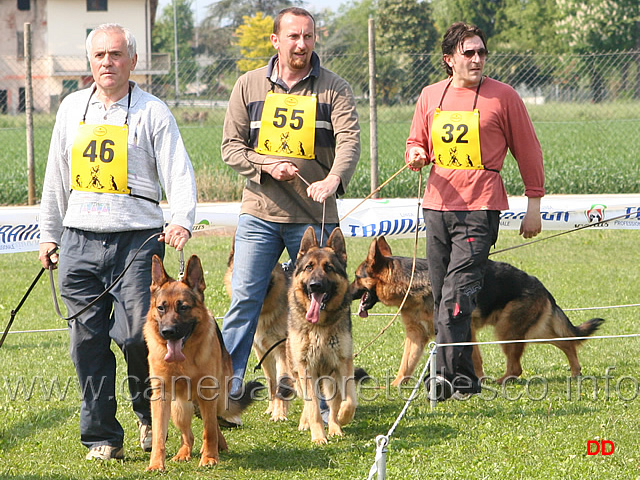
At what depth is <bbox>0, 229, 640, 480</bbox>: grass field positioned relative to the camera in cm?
437

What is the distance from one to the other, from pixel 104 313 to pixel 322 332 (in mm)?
1307

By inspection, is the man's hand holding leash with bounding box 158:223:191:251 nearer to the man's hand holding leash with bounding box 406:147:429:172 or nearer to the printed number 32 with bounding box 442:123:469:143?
the man's hand holding leash with bounding box 406:147:429:172

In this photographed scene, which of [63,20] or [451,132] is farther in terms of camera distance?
[63,20]

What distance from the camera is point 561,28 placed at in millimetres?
55219

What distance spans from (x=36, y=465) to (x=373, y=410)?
2.23 meters

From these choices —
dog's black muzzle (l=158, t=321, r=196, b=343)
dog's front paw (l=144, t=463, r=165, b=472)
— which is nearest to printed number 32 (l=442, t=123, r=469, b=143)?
dog's black muzzle (l=158, t=321, r=196, b=343)

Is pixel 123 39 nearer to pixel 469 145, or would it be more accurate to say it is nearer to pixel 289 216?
pixel 289 216

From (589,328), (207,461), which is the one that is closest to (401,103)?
(589,328)

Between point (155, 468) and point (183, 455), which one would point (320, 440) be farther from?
point (155, 468)

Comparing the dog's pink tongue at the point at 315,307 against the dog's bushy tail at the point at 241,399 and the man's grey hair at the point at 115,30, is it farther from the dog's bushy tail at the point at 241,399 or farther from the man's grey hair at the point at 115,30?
the man's grey hair at the point at 115,30

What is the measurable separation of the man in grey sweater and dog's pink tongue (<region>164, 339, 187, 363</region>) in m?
0.28

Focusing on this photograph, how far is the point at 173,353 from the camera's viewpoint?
167 inches

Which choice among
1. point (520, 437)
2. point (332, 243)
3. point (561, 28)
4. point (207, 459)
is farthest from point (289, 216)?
point (561, 28)

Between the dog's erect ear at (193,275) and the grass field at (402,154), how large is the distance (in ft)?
30.2
